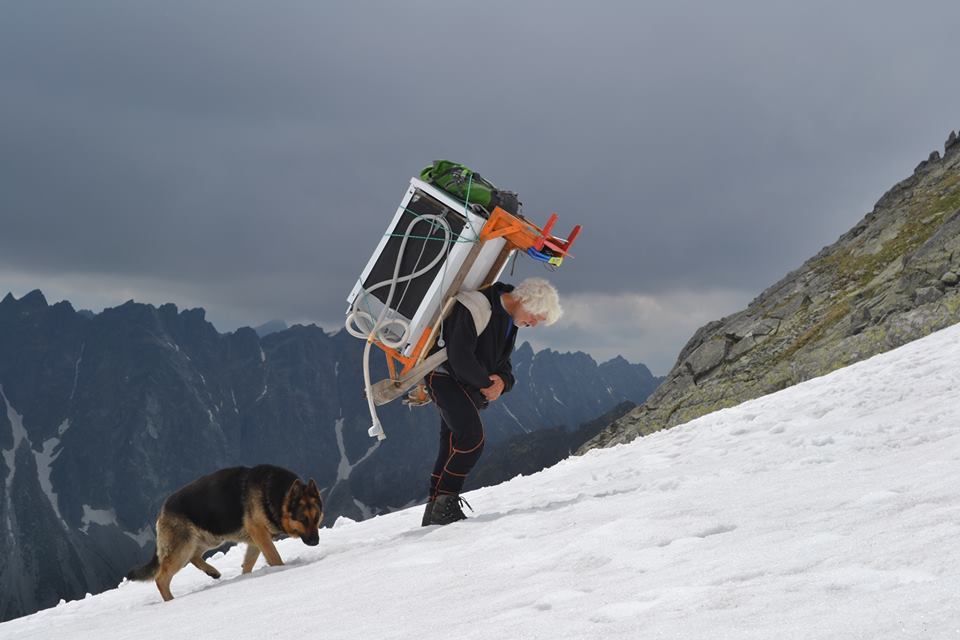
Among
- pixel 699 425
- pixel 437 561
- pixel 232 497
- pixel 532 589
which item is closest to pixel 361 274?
pixel 232 497

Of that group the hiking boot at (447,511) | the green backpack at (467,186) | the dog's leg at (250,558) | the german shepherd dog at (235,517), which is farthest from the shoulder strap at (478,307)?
the dog's leg at (250,558)

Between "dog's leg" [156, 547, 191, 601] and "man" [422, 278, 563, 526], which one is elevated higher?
"man" [422, 278, 563, 526]

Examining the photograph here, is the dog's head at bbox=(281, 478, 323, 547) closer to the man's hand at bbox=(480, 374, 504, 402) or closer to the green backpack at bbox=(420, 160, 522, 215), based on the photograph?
the man's hand at bbox=(480, 374, 504, 402)

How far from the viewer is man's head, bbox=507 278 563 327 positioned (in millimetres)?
8898

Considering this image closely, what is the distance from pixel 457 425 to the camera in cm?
895

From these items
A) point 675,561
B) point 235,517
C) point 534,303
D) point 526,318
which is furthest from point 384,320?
point 675,561

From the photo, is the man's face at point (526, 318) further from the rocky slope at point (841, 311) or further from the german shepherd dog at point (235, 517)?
the rocky slope at point (841, 311)

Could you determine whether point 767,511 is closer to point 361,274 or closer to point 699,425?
point 361,274

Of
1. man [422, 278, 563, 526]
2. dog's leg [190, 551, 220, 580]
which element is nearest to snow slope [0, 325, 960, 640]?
dog's leg [190, 551, 220, 580]

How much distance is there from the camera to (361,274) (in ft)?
31.8

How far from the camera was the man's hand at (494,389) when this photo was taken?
884 cm

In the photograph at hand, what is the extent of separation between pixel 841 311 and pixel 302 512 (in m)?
33.4

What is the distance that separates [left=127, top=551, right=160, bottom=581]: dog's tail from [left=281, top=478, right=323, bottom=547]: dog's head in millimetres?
1757

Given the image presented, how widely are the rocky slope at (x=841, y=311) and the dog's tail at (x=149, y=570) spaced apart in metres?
21.6
